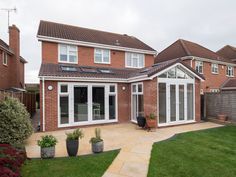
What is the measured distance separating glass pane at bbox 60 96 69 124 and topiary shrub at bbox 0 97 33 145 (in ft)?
11.6

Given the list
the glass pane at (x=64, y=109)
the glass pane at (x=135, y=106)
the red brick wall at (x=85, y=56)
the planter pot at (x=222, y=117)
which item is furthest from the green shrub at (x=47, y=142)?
the planter pot at (x=222, y=117)

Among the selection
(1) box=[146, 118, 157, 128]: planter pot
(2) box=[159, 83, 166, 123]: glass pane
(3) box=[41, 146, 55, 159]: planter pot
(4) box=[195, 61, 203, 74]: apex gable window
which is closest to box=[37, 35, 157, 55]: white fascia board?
(2) box=[159, 83, 166, 123]: glass pane

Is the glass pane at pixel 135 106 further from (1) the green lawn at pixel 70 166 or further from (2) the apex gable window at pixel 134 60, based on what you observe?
(1) the green lawn at pixel 70 166

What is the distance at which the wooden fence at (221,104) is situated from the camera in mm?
14031

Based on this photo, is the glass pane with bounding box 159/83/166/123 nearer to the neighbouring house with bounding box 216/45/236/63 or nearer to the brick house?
the brick house

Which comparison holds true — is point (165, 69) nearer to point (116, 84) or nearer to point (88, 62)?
point (116, 84)

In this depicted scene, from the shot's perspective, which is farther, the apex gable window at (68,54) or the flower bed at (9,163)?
the apex gable window at (68,54)

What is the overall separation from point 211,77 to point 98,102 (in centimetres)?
1800

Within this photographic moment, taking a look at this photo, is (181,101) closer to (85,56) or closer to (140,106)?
(140,106)

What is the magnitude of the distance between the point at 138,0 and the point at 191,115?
9.81m

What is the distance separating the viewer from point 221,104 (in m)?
14.9

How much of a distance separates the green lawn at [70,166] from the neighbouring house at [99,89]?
230 inches

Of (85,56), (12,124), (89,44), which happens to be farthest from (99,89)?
(12,124)

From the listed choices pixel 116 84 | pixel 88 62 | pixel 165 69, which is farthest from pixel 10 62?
pixel 165 69
